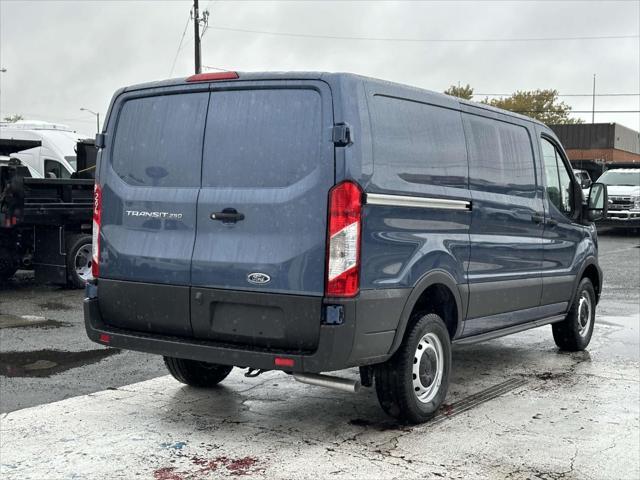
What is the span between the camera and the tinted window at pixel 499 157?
6168mm

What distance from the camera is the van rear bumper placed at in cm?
486

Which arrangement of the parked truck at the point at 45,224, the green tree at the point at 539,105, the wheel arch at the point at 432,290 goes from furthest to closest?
the green tree at the point at 539,105 → the parked truck at the point at 45,224 → the wheel arch at the point at 432,290

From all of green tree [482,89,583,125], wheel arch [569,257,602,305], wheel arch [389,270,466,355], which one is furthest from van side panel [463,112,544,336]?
green tree [482,89,583,125]

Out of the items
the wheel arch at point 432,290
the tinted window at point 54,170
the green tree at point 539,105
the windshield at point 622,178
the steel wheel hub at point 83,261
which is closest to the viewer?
the wheel arch at point 432,290

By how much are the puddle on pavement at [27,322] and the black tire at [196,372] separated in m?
3.71

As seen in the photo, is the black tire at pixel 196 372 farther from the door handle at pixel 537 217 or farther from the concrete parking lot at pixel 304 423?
the door handle at pixel 537 217

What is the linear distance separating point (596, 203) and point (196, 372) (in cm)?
411

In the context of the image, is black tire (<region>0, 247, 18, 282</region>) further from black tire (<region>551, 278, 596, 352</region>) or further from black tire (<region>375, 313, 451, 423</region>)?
black tire (<region>375, 313, 451, 423</region>)

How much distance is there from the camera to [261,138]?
512 centimetres

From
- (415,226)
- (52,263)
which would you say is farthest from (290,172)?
(52,263)

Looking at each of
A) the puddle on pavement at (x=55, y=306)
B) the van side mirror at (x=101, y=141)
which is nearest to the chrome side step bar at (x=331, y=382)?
the van side mirror at (x=101, y=141)

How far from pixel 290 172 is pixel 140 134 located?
1263 mm

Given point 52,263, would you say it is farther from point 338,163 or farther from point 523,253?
point 338,163

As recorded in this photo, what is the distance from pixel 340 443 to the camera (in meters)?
5.20
